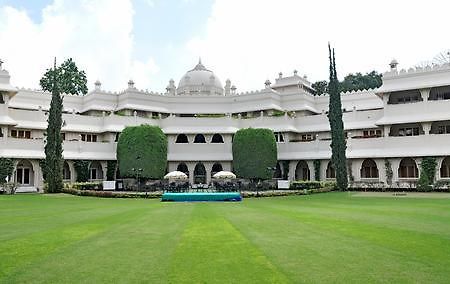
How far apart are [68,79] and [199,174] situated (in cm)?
3276

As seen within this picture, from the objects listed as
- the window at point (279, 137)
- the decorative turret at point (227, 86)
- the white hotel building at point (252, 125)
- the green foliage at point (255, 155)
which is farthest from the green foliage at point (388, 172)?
the decorative turret at point (227, 86)

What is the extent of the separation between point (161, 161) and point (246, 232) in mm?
33217

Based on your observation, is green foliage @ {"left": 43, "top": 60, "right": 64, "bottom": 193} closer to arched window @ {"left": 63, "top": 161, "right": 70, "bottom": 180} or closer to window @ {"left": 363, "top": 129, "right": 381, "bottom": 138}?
arched window @ {"left": 63, "top": 161, "right": 70, "bottom": 180}

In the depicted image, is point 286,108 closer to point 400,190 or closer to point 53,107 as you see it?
point 400,190

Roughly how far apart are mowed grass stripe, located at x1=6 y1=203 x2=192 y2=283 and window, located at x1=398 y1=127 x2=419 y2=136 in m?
36.8

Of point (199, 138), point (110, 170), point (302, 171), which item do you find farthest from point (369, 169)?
point (110, 170)

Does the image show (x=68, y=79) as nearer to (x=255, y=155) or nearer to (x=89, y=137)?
(x=89, y=137)

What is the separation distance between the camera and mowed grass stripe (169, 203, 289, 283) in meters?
7.74

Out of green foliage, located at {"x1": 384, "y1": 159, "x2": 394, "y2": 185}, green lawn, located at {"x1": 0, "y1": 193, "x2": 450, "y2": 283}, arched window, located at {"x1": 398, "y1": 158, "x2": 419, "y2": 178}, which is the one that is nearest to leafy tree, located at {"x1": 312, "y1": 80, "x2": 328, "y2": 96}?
arched window, located at {"x1": 398, "y1": 158, "x2": 419, "y2": 178}

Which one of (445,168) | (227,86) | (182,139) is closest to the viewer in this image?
(445,168)

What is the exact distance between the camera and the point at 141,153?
44344mm

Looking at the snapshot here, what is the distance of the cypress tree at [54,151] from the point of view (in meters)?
38.6

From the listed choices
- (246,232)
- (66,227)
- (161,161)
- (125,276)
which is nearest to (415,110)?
(161,161)

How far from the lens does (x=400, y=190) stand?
38344 mm
